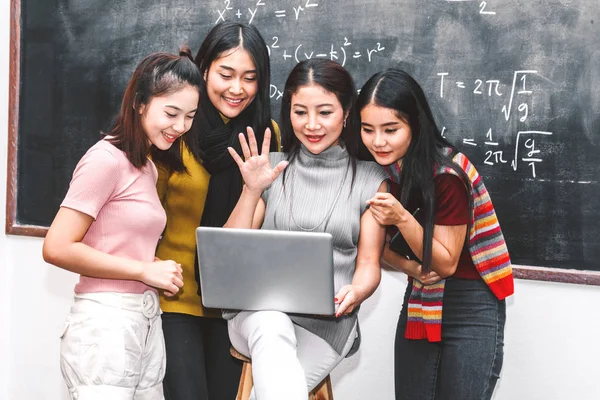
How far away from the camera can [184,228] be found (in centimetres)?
194

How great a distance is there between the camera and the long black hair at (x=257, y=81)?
190 cm

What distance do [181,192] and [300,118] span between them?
408 millimetres

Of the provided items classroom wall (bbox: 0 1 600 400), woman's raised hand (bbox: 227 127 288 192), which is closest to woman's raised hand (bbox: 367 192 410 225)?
woman's raised hand (bbox: 227 127 288 192)

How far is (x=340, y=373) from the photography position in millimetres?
2518

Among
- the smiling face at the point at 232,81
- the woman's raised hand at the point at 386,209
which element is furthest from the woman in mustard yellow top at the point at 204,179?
the woman's raised hand at the point at 386,209

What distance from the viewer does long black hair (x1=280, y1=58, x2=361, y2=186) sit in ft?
5.83

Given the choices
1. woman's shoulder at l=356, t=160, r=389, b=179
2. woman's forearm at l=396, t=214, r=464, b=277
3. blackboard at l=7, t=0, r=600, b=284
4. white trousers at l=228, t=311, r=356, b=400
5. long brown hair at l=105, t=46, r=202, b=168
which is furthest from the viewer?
blackboard at l=7, t=0, r=600, b=284

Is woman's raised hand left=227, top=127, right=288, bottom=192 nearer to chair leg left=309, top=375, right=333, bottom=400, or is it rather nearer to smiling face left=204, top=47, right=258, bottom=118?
smiling face left=204, top=47, right=258, bottom=118

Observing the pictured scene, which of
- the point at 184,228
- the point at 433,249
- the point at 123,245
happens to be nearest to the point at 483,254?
the point at 433,249

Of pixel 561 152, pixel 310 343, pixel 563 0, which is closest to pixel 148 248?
pixel 310 343

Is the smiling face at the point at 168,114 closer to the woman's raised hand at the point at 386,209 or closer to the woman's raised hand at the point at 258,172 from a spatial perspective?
the woman's raised hand at the point at 258,172

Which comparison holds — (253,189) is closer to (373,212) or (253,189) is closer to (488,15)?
(373,212)

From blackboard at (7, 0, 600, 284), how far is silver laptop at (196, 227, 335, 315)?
0.92 meters

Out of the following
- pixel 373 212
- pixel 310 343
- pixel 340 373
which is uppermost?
pixel 373 212
